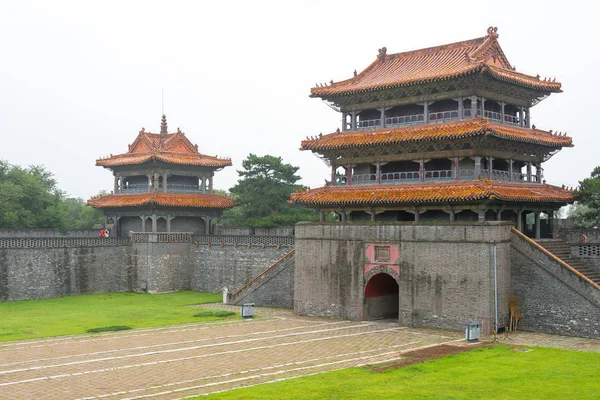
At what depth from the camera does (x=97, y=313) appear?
32969 millimetres

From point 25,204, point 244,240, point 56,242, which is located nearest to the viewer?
point 56,242

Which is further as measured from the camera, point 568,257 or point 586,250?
point 568,257

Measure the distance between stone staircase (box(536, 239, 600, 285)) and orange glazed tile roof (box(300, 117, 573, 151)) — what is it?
179 inches

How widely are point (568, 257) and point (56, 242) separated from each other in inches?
1081

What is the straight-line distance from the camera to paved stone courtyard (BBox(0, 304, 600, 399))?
58.7 ft

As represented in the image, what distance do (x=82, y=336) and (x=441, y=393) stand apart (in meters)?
15.0

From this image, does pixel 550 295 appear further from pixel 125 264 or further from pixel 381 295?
pixel 125 264

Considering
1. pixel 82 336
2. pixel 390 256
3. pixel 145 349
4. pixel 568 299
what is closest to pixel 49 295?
pixel 82 336

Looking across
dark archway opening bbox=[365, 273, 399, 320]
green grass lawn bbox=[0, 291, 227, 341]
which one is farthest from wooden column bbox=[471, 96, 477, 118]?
green grass lawn bbox=[0, 291, 227, 341]

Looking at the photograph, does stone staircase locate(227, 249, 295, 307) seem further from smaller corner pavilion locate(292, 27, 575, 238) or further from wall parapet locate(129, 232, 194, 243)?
wall parapet locate(129, 232, 194, 243)

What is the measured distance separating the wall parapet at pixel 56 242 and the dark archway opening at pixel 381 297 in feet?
61.4

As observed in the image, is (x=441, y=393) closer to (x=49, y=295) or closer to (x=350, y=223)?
(x=350, y=223)

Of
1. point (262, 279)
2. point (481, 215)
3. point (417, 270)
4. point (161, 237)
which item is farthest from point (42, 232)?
point (481, 215)

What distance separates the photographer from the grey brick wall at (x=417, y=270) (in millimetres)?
26625
